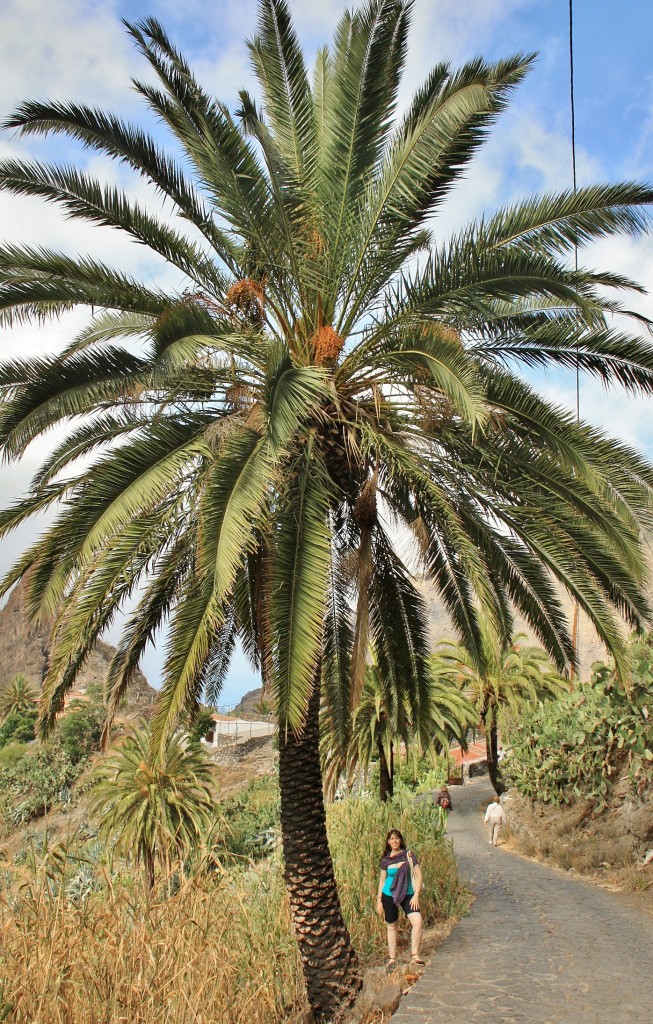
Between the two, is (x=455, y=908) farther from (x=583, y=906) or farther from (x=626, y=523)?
(x=626, y=523)

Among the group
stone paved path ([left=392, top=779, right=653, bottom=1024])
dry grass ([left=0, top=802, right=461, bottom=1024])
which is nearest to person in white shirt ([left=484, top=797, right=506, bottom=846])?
stone paved path ([left=392, top=779, right=653, bottom=1024])

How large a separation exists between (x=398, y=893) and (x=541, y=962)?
4.98 feet

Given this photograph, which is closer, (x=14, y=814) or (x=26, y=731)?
(x=14, y=814)

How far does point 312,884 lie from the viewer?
7609 mm

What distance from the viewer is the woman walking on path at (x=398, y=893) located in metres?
8.28

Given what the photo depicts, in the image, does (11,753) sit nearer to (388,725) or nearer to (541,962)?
(388,725)

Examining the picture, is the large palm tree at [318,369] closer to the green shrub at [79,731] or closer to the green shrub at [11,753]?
the green shrub at [79,731]

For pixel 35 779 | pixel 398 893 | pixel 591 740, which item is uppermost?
pixel 35 779

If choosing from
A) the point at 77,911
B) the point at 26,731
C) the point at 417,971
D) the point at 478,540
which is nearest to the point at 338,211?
the point at 478,540

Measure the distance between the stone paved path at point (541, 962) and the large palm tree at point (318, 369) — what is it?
3.64 ft

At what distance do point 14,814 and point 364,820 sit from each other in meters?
34.1

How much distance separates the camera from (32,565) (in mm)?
7578

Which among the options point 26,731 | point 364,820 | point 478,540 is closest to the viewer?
point 478,540

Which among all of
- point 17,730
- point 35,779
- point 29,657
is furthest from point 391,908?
point 29,657
